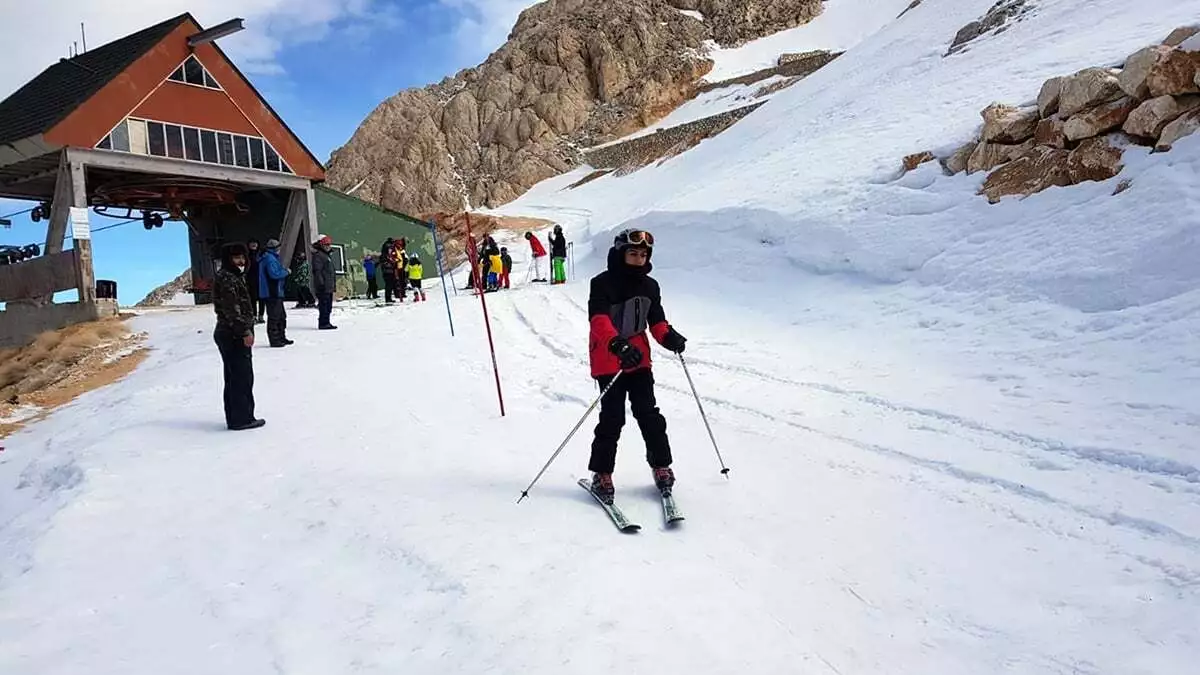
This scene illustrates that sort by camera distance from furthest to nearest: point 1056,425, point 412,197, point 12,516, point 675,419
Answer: point 412,197
point 675,419
point 1056,425
point 12,516

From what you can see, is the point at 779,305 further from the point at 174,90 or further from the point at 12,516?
the point at 174,90

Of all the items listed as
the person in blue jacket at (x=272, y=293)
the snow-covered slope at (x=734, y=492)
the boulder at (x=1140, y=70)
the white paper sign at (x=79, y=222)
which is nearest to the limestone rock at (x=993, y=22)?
the boulder at (x=1140, y=70)

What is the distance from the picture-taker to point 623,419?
5.16 m

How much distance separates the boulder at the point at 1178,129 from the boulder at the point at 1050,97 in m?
2.09

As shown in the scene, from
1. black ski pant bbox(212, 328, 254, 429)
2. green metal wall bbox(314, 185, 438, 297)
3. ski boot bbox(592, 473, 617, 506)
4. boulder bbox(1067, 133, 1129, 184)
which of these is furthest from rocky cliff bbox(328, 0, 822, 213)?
ski boot bbox(592, 473, 617, 506)

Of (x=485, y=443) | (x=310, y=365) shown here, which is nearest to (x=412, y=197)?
(x=310, y=365)

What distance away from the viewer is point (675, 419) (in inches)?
290

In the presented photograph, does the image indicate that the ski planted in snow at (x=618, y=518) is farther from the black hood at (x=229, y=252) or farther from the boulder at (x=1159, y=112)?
the boulder at (x=1159, y=112)

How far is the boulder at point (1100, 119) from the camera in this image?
411 inches

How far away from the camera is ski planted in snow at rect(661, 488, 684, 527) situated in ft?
15.5

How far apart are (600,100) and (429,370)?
2667 inches

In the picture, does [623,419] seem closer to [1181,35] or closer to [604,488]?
[604,488]

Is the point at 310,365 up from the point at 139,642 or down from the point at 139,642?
up

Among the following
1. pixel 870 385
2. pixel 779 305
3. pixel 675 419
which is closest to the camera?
pixel 675 419
